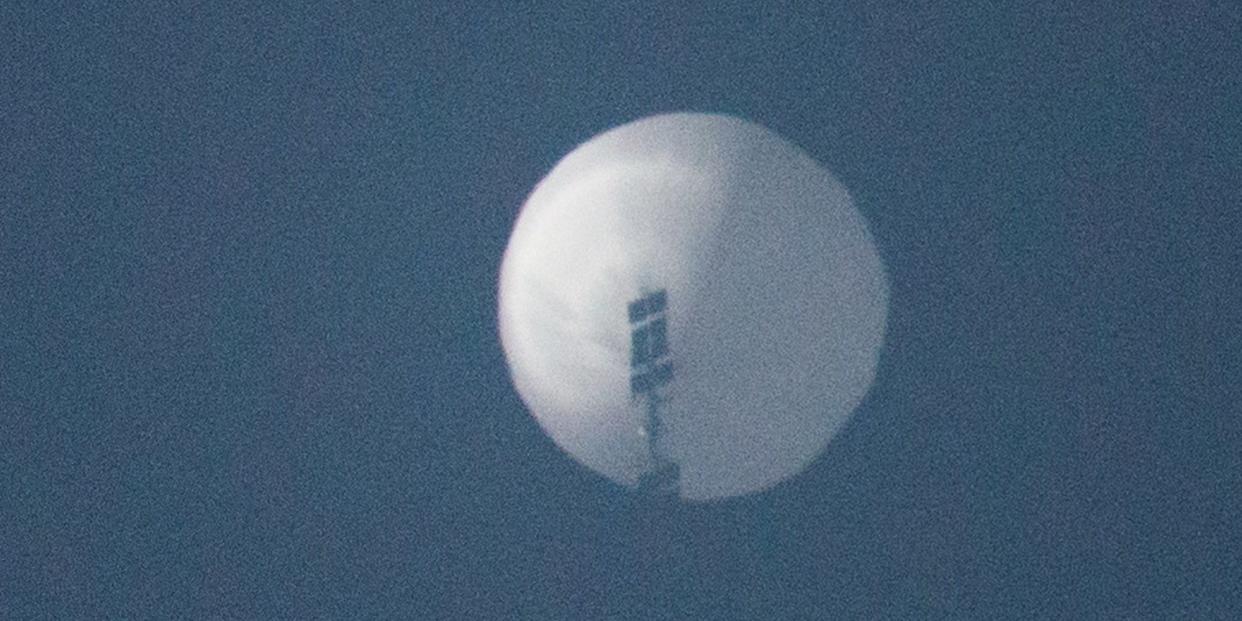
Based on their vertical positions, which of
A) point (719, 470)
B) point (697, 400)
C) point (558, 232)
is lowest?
point (719, 470)

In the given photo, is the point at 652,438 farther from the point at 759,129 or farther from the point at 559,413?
the point at 759,129

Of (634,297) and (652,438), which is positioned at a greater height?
(634,297)

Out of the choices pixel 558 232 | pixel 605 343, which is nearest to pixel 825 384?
pixel 605 343

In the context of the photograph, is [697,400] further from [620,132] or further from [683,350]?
[620,132]

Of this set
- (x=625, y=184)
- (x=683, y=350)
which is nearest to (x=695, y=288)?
(x=683, y=350)

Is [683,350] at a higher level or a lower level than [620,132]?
lower

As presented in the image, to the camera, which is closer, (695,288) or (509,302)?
(509,302)
